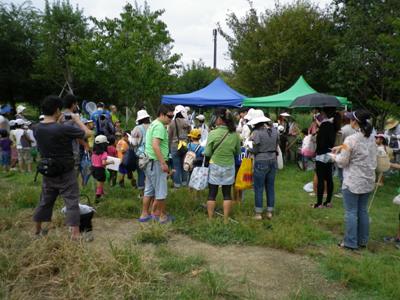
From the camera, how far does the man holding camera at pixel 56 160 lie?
13.6ft

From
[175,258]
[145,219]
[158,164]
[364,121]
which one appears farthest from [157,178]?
[364,121]

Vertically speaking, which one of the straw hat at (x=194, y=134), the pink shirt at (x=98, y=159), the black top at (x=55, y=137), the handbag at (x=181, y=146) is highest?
the black top at (x=55, y=137)

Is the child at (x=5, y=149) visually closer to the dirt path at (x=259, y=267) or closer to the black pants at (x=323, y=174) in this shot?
the dirt path at (x=259, y=267)

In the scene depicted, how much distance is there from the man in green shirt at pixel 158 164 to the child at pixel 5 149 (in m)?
6.18

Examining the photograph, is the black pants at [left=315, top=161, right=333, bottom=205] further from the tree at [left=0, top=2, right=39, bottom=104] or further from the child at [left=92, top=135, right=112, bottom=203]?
the tree at [left=0, top=2, right=39, bottom=104]

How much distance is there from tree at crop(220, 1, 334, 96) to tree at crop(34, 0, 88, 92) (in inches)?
346

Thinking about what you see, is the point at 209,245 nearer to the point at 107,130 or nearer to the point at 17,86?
the point at 107,130

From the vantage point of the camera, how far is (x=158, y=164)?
5336 millimetres

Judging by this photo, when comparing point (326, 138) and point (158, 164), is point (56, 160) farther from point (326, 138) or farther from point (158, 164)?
point (326, 138)

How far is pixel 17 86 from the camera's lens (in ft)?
66.6

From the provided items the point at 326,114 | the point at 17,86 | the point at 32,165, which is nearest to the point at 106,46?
the point at 17,86

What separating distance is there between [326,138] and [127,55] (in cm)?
1402

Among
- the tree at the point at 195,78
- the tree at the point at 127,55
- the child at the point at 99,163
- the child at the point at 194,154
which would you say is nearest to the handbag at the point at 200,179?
the child at the point at 194,154

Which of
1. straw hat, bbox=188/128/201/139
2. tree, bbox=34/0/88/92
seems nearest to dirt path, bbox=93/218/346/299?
straw hat, bbox=188/128/201/139
